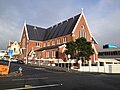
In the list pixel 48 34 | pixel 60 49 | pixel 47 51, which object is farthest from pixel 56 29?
pixel 60 49

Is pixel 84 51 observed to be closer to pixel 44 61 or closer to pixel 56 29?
pixel 44 61

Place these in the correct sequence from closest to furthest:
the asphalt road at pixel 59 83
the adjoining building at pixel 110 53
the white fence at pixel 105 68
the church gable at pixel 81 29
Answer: the asphalt road at pixel 59 83 < the white fence at pixel 105 68 < the church gable at pixel 81 29 < the adjoining building at pixel 110 53

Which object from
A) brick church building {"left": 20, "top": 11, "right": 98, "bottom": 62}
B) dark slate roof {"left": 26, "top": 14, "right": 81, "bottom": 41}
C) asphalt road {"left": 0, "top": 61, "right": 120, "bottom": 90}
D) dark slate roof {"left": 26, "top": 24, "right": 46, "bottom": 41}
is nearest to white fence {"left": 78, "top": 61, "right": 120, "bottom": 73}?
asphalt road {"left": 0, "top": 61, "right": 120, "bottom": 90}

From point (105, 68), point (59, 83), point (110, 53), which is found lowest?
point (59, 83)

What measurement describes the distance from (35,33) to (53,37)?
1069 centimetres

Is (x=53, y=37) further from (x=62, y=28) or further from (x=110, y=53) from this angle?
(x=110, y=53)

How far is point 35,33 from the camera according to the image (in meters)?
81.4

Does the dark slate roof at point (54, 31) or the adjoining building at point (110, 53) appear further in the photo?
the adjoining building at point (110, 53)

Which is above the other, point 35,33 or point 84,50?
point 35,33

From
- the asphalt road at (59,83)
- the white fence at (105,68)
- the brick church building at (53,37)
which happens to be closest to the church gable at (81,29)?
the brick church building at (53,37)

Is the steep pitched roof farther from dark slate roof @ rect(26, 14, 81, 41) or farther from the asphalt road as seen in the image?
the asphalt road

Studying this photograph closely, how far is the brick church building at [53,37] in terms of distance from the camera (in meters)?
63.1

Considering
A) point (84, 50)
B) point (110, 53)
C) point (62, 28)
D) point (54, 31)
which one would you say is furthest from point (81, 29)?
point (110, 53)

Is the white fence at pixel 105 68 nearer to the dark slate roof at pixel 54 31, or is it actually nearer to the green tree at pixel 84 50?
the green tree at pixel 84 50
